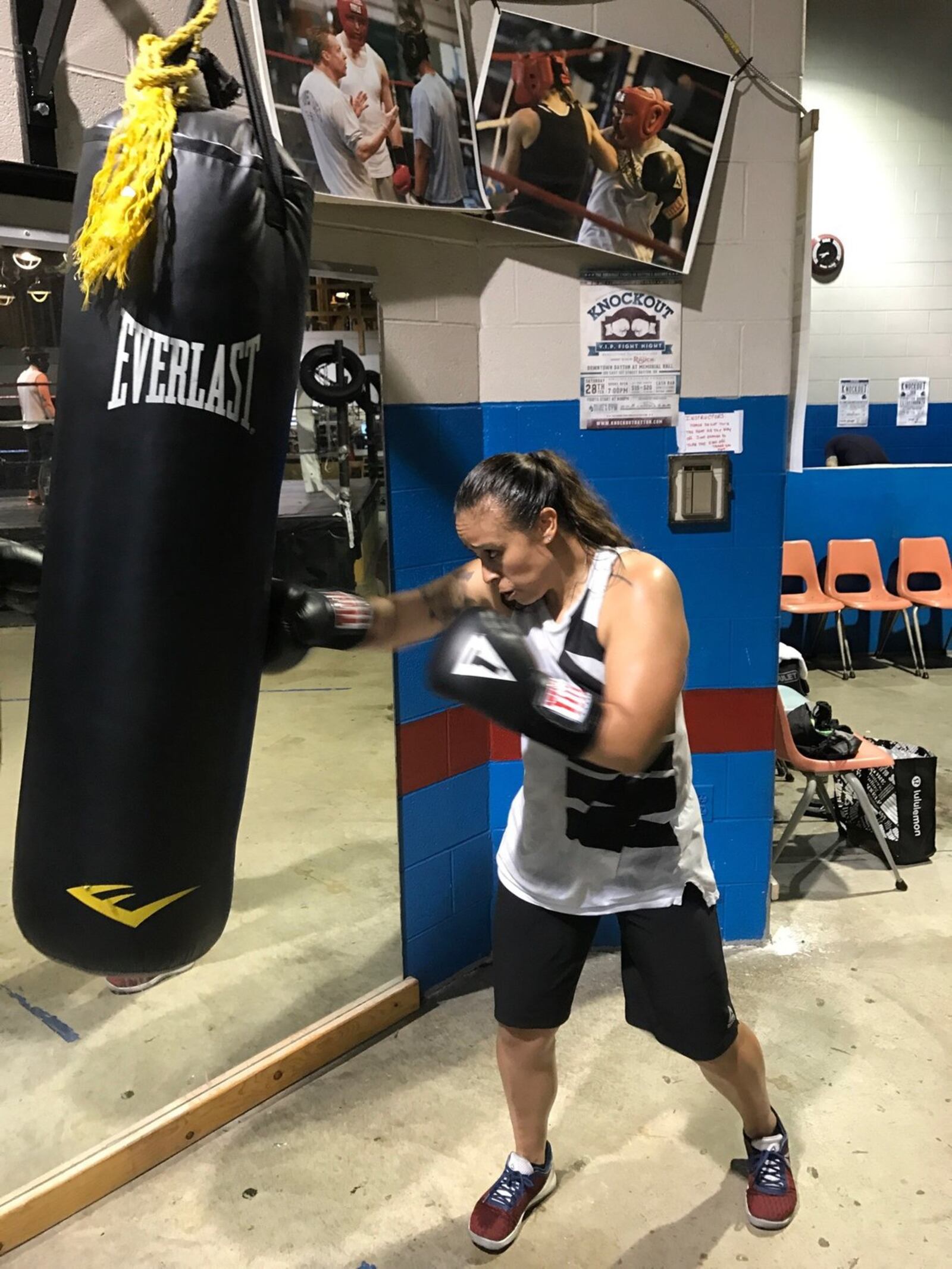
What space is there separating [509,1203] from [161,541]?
1435 mm

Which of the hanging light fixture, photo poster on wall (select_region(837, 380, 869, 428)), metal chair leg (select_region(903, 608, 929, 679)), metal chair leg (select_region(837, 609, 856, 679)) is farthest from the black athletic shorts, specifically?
photo poster on wall (select_region(837, 380, 869, 428))

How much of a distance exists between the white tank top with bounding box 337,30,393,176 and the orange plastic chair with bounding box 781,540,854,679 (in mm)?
4124

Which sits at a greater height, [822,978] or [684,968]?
[684,968]

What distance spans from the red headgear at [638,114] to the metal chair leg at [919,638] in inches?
164

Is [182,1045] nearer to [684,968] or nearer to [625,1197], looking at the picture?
[625,1197]

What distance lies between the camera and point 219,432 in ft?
3.84

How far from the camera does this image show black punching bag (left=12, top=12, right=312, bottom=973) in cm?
114

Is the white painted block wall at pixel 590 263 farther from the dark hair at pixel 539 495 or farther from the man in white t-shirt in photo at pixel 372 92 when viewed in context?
the dark hair at pixel 539 495

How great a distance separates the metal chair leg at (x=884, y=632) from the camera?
5.93 metres

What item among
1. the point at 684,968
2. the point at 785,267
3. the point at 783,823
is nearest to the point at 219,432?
the point at 684,968

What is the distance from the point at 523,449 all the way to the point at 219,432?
4.42ft

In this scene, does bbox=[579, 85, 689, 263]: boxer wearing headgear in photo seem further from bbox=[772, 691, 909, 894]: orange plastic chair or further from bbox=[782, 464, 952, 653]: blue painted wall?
bbox=[782, 464, 952, 653]: blue painted wall

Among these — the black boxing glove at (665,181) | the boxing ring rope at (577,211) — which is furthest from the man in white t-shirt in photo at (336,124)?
the black boxing glove at (665,181)

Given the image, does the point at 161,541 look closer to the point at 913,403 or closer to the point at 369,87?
the point at 369,87
